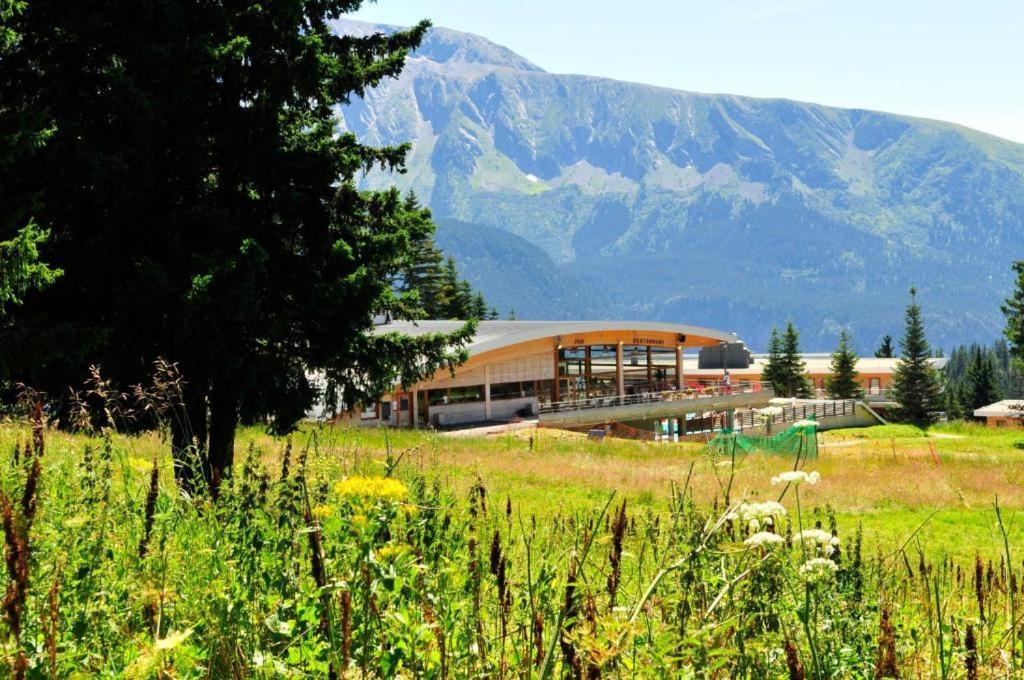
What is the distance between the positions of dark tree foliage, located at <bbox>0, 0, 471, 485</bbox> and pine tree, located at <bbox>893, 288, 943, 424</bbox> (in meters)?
64.5

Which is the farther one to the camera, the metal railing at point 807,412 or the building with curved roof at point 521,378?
the metal railing at point 807,412

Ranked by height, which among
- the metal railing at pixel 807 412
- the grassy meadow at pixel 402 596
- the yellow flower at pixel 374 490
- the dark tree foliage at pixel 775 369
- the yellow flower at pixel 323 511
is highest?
the dark tree foliage at pixel 775 369

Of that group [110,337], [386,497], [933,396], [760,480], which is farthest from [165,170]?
[933,396]

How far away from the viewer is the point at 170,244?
11195 mm

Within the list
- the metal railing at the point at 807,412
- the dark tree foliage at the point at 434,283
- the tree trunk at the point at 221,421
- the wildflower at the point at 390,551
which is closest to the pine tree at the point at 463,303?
the dark tree foliage at the point at 434,283

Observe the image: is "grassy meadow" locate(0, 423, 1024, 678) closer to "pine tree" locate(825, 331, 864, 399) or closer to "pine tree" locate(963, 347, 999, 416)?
"pine tree" locate(825, 331, 864, 399)

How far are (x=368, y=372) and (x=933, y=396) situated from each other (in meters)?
66.8

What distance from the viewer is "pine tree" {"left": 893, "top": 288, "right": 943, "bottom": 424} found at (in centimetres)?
6781

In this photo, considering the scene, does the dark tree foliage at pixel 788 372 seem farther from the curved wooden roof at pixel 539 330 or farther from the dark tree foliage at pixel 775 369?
the curved wooden roof at pixel 539 330

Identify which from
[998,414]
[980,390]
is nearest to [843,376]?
[998,414]

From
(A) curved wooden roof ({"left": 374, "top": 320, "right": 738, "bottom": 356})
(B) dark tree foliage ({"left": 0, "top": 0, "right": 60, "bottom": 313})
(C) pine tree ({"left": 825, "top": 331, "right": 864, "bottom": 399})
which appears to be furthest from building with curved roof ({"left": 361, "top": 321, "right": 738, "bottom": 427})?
(C) pine tree ({"left": 825, "top": 331, "right": 864, "bottom": 399})

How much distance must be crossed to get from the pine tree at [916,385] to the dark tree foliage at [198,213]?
64512mm

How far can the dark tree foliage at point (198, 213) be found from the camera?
10.5 m

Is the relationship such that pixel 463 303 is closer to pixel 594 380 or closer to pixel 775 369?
pixel 594 380
